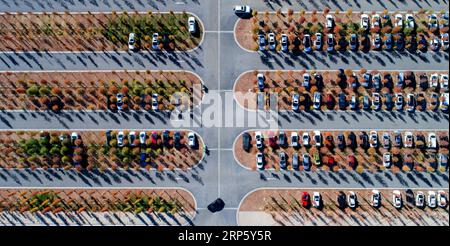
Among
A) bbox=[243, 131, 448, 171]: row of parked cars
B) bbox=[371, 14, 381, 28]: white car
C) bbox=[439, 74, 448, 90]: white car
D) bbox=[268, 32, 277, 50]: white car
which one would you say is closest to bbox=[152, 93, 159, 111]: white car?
bbox=[243, 131, 448, 171]: row of parked cars

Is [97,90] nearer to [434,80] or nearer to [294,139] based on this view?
[294,139]

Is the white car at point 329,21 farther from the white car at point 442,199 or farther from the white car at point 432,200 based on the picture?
the white car at point 442,199

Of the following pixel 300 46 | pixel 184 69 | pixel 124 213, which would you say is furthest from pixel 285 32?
pixel 124 213

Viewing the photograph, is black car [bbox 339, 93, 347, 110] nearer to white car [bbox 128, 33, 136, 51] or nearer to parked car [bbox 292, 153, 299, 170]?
parked car [bbox 292, 153, 299, 170]

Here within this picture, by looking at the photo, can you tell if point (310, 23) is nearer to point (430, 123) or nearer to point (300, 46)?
point (300, 46)

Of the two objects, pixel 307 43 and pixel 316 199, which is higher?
pixel 307 43

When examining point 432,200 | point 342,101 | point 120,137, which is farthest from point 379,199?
point 120,137
